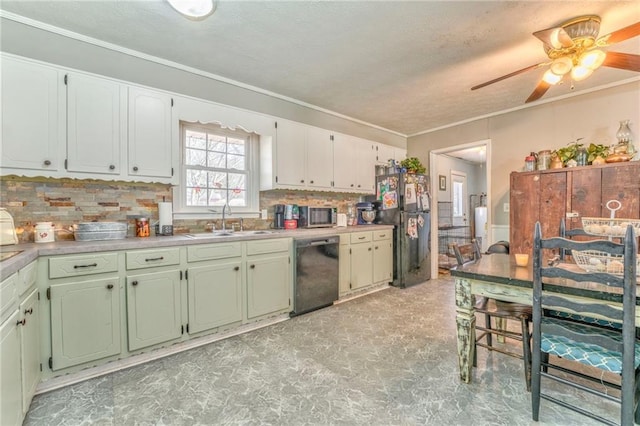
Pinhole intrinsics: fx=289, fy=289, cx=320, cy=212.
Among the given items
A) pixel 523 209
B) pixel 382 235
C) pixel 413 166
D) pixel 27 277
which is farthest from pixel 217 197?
pixel 523 209

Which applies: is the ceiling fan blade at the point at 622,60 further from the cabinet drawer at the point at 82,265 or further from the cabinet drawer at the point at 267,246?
the cabinet drawer at the point at 82,265

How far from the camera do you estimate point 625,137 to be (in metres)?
2.97

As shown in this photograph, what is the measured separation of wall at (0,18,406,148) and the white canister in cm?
125

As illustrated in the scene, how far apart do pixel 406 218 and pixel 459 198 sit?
3.86 metres

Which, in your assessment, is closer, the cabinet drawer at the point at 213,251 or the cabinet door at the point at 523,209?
the cabinet drawer at the point at 213,251

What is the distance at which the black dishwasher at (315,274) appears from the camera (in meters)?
3.16

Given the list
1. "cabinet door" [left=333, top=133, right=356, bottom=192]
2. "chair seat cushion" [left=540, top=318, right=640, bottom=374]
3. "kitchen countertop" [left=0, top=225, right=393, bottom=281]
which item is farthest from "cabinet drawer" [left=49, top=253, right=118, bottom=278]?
"chair seat cushion" [left=540, top=318, right=640, bottom=374]

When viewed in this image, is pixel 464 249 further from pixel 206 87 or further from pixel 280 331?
pixel 206 87

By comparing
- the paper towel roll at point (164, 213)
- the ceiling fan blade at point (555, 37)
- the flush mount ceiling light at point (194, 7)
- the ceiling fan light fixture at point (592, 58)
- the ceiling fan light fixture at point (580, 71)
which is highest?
the flush mount ceiling light at point (194, 7)

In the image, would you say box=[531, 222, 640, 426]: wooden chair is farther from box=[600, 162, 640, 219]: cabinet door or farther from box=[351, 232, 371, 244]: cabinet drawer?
box=[351, 232, 371, 244]: cabinet drawer

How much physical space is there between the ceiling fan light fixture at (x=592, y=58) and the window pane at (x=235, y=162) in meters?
3.17

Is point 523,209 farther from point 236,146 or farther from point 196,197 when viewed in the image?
point 196,197

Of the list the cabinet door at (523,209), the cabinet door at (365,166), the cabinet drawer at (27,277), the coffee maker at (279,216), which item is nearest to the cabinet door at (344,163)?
the cabinet door at (365,166)

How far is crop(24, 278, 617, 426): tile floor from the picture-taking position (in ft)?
5.41
